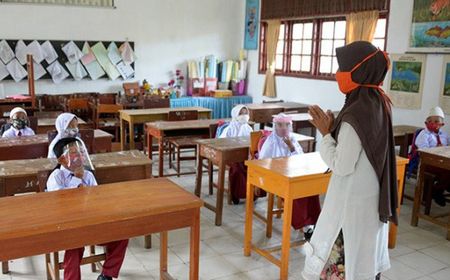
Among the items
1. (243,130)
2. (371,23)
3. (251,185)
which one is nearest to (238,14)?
(371,23)

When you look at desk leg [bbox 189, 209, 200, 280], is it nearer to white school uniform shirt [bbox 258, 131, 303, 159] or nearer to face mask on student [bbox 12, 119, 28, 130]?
white school uniform shirt [bbox 258, 131, 303, 159]

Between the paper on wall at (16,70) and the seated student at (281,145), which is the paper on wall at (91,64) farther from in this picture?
the seated student at (281,145)

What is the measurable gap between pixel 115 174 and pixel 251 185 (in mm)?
1031

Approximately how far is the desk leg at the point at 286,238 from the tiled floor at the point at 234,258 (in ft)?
0.40

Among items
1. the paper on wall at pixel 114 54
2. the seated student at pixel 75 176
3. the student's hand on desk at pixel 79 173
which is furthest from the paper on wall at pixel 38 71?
the student's hand on desk at pixel 79 173

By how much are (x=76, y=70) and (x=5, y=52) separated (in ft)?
3.88

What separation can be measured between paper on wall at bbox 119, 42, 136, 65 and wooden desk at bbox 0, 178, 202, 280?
6.20 meters

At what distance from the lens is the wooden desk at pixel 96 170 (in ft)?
9.98

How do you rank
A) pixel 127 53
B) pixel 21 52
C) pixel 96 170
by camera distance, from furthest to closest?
pixel 127 53 → pixel 21 52 → pixel 96 170

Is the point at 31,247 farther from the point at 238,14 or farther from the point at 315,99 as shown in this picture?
the point at 238,14

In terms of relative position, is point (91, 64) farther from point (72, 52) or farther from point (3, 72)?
point (3, 72)

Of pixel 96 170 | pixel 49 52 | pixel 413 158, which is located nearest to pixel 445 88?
pixel 413 158

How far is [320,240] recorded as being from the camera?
Result: 2197mm

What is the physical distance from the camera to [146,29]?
8.65m
